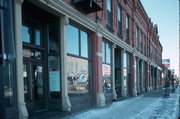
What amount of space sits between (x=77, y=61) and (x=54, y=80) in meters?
1.78

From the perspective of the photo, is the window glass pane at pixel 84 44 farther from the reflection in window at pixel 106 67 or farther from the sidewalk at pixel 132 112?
the sidewalk at pixel 132 112

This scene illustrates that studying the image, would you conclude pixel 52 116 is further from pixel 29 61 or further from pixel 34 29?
pixel 34 29

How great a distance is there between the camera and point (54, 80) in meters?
7.44

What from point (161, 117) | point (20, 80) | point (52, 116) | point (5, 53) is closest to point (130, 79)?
point (161, 117)

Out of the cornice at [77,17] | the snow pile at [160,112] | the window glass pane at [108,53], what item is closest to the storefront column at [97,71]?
the cornice at [77,17]

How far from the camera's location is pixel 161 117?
7176 mm

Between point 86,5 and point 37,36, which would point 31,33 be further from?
point 86,5

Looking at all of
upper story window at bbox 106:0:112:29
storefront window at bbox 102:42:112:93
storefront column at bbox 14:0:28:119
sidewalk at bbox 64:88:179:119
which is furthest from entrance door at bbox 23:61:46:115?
upper story window at bbox 106:0:112:29

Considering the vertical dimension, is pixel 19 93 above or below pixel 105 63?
below

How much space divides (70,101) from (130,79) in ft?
34.2

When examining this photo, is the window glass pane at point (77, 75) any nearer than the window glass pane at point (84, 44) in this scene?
Yes

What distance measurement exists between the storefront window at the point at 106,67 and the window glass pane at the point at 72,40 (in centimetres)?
299

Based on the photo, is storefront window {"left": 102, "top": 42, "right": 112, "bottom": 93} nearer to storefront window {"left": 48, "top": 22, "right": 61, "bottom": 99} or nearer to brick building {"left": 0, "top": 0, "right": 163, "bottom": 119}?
brick building {"left": 0, "top": 0, "right": 163, "bottom": 119}

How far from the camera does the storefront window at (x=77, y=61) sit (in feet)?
26.3
